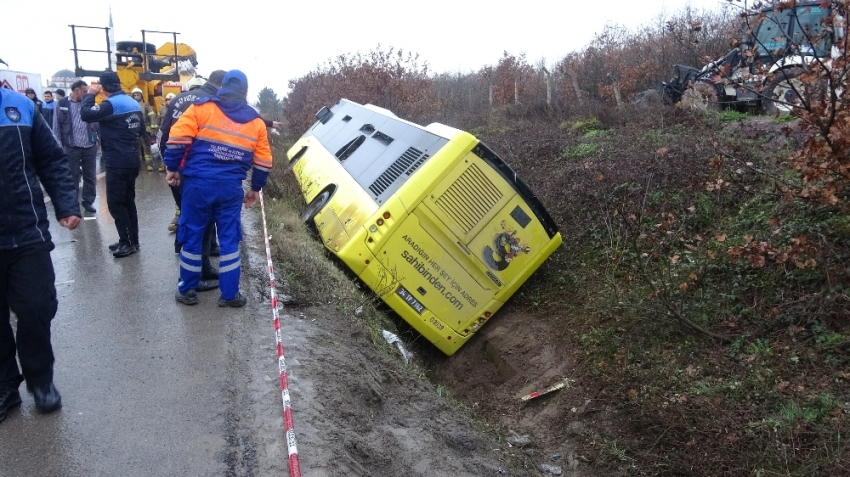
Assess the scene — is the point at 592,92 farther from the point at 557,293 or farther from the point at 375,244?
the point at 375,244

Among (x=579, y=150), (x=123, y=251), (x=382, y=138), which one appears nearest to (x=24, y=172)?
(x=123, y=251)

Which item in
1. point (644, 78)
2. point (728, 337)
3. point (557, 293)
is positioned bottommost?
point (557, 293)

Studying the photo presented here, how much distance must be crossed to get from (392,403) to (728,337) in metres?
2.94

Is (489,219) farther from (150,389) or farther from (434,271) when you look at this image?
(150,389)

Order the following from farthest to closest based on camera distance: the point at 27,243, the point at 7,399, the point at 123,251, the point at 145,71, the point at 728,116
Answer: the point at 145,71
the point at 728,116
the point at 123,251
the point at 7,399
the point at 27,243

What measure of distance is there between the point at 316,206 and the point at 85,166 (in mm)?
3912

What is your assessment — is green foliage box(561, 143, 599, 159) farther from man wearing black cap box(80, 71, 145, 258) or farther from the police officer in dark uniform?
the police officer in dark uniform

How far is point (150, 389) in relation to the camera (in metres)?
4.10

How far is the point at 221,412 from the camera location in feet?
12.7

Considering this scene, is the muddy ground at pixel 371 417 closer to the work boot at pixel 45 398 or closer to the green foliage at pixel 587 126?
the work boot at pixel 45 398

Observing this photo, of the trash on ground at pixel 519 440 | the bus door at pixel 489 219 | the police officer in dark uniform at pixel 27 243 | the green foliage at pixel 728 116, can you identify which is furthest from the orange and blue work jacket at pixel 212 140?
the green foliage at pixel 728 116

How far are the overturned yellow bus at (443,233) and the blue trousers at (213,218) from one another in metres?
1.53

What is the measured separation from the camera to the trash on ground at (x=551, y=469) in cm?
525

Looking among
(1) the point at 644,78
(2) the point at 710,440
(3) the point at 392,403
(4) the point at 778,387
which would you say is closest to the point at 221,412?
(3) the point at 392,403
